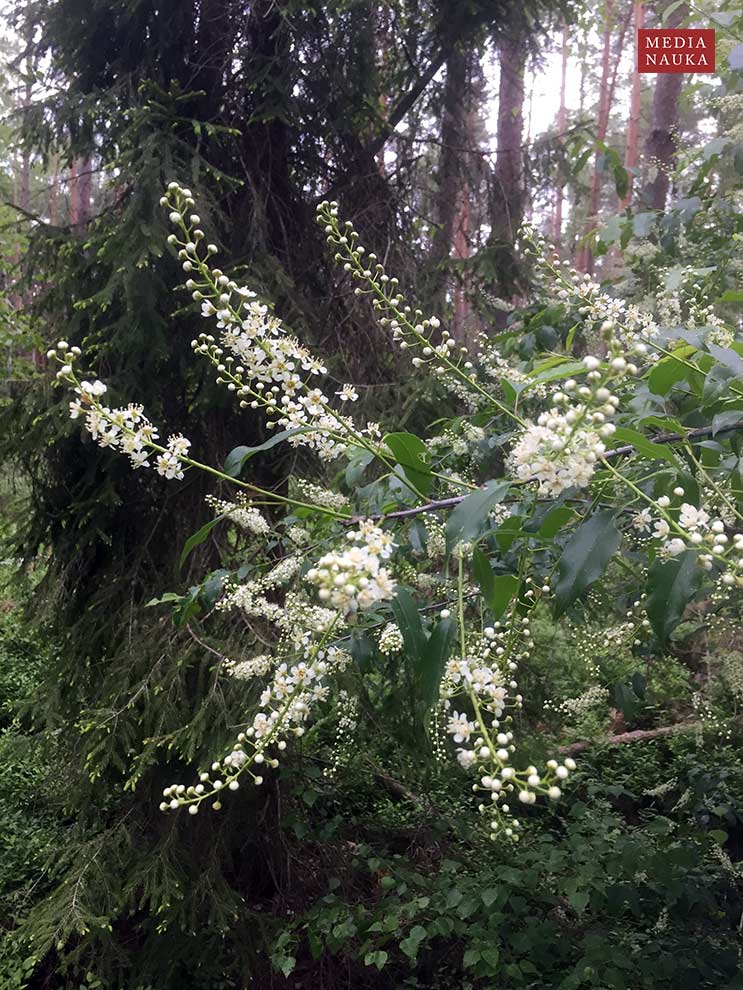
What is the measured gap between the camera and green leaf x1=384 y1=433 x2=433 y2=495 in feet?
4.30

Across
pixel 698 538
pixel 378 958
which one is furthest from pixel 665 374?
pixel 378 958

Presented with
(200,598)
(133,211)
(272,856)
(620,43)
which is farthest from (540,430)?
(620,43)

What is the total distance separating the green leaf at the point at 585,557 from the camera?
1.15m

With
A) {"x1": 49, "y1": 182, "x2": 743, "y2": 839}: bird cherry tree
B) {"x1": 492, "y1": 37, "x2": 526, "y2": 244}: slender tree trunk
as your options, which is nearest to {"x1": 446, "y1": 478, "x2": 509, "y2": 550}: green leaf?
{"x1": 49, "y1": 182, "x2": 743, "y2": 839}: bird cherry tree

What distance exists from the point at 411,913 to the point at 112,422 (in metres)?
2.48

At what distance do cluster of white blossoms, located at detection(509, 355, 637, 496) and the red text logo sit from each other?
2.84 m

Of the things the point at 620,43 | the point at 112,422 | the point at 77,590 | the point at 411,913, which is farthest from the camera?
the point at 620,43

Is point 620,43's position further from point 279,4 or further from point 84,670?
point 84,670

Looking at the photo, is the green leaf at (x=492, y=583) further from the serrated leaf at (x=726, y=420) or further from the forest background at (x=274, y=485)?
the forest background at (x=274, y=485)

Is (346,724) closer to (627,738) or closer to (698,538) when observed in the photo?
(698,538)

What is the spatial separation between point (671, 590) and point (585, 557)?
15 centimetres

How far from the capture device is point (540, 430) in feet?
3.57

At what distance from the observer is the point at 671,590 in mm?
1173

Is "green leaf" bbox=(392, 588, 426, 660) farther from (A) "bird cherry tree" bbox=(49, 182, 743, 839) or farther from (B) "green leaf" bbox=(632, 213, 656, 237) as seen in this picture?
(B) "green leaf" bbox=(632, 213, 656, 237)
